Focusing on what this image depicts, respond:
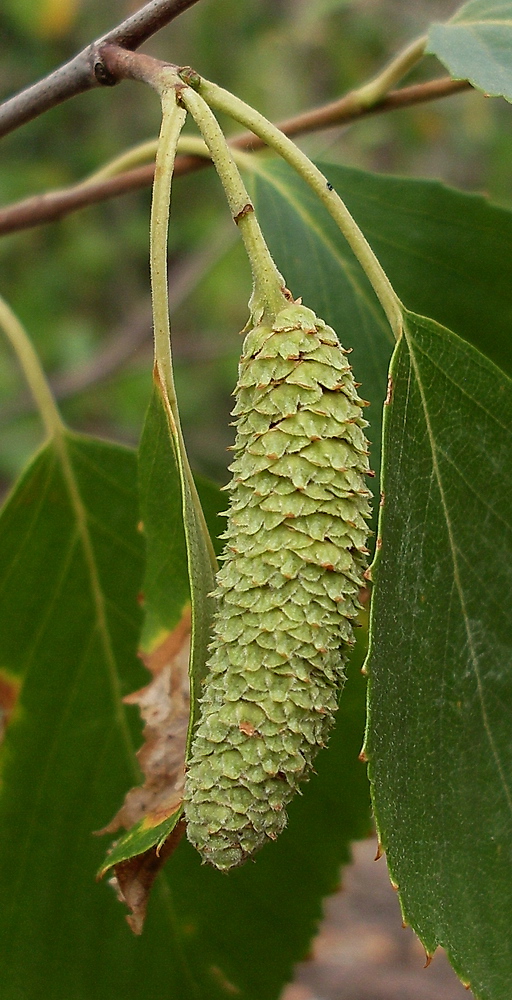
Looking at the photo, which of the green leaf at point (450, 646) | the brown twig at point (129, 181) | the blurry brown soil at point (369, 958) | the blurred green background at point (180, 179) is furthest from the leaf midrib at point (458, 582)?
the blurred green background at point (180, 179)

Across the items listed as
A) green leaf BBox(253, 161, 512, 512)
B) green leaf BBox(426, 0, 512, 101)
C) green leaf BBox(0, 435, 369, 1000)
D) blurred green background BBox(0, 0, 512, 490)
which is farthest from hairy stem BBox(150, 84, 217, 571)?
blurred green background BBox(0, 0, 512, 490)

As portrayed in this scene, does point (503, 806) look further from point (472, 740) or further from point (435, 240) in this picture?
point (435, 240)

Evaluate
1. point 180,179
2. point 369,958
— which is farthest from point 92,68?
point 180,179

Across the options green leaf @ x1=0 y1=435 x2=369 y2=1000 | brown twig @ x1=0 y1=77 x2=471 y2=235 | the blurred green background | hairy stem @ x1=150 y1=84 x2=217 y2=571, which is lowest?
green leaf @ x1=0 y1=435 x2=369 y2=1000

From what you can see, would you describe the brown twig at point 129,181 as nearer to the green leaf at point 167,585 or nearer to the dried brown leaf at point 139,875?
the green leaf at point 167,585

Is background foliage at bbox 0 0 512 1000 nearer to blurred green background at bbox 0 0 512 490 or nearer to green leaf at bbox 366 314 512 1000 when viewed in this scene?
green leaf at bbox 366 314 512 1000

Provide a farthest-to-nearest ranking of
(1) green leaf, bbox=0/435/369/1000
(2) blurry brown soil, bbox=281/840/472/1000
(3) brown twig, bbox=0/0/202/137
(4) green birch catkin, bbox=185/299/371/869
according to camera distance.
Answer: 1. (2) blurry brown soil, bbox=281/840/472/1000
2. (1) green leaf, bbox=0/435/369/1000
3. (3) brown twig, bbox=0/0/202/137
4. (4) green birch catkin, bbox=185/299/371/869

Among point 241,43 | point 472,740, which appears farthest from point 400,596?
point 241,43
